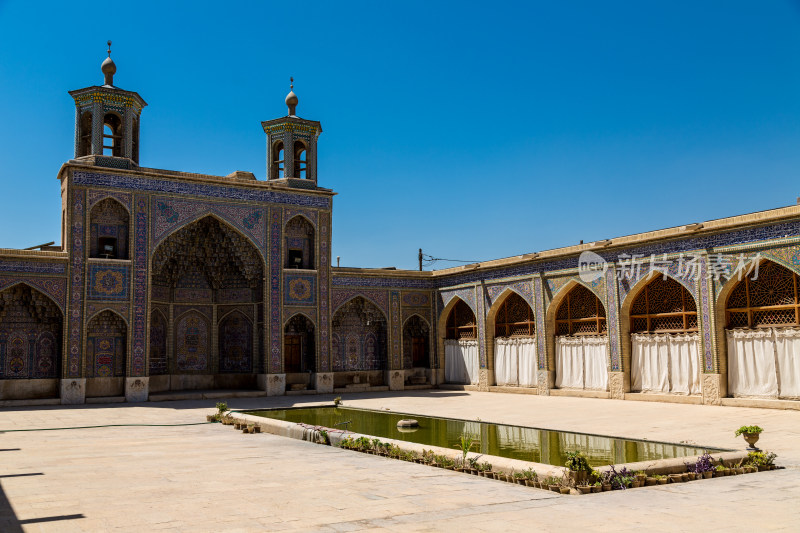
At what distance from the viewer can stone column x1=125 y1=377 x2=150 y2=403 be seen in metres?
15.9

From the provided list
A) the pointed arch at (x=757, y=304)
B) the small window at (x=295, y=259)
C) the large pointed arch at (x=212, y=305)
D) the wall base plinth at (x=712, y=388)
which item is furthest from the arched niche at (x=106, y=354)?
the pointed arch at (x=757, y=304)

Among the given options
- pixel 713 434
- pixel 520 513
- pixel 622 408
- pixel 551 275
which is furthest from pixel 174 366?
pixel 520 513

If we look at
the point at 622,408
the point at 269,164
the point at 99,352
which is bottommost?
the point at 622,408

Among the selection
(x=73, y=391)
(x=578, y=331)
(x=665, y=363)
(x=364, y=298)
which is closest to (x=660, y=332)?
(x=665, y=363)

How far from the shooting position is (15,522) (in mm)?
4516

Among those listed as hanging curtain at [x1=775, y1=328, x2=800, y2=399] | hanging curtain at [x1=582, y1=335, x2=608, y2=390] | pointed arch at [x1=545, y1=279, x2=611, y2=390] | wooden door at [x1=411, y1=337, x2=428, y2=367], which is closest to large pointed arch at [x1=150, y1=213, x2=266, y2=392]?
wooden door at [x1=411, y1=337, x2=428, y2=367]

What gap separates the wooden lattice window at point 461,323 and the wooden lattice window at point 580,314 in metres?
2.97

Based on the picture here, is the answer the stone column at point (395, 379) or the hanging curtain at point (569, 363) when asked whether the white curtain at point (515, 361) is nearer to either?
the hanging curtain at point (569, 363)

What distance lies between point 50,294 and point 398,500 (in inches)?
499

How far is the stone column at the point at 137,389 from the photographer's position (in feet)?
52.2

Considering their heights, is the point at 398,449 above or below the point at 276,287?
below

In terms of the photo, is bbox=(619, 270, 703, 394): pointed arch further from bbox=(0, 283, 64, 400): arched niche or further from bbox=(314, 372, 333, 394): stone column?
bbox=(0, 283, 64, 400): arched niche

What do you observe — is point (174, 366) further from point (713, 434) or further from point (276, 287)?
point (713, 434)

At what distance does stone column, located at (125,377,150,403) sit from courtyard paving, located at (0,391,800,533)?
5.77 metres
